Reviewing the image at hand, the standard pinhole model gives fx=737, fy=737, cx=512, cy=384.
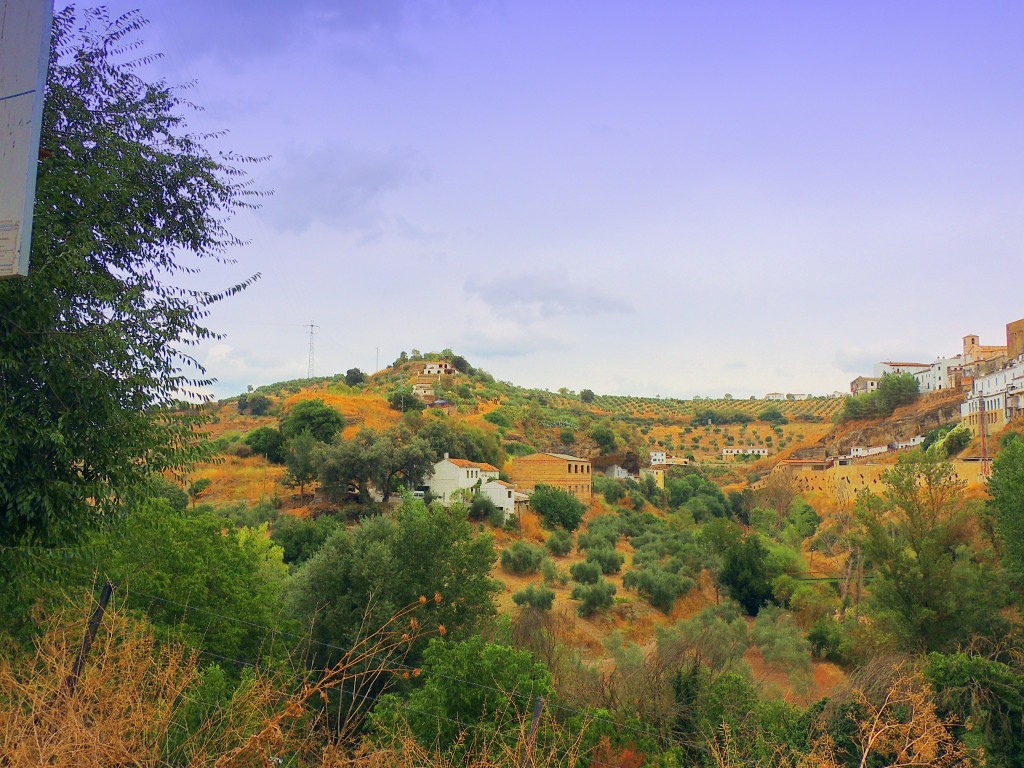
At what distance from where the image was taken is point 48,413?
19.9 feet

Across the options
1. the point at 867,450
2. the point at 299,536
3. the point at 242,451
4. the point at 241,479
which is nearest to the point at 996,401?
the point at 867,450

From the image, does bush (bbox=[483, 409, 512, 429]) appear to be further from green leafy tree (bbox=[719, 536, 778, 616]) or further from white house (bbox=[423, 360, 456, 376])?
green leafy tree (bbox=[719, 536, 778, 616])

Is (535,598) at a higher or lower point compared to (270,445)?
lower

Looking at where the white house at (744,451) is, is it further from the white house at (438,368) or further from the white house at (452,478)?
the white house at (452,478)

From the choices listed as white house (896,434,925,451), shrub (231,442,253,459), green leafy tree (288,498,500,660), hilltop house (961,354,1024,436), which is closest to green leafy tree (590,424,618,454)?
white house (896,434,925,451)

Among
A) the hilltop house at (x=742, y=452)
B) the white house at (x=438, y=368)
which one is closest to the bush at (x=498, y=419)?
the white house at (x=438, y=368)

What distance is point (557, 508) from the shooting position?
41.4 meters

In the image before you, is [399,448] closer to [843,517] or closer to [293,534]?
[293,534]

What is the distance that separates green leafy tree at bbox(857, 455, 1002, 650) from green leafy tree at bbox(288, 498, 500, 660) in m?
11.5

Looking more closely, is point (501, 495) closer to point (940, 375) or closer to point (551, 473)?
point (551, 473)

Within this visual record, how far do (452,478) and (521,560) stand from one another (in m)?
9.28

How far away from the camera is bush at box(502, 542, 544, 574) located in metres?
31.9

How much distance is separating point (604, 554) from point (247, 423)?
124 feet

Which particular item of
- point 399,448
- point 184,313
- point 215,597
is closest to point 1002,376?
point 399,448
